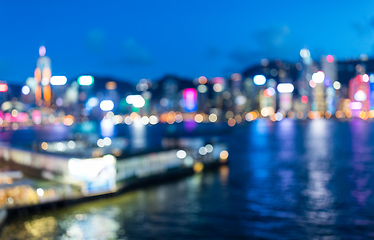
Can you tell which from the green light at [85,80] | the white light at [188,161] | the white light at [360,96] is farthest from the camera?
the white light at [360,96]

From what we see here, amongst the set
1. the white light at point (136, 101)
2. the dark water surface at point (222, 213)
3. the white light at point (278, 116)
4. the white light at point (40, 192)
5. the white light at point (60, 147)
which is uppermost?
the white light at point (136, 101)

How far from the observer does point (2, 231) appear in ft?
47.7

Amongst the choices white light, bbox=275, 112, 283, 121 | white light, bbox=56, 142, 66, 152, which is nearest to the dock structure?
white light, bbox=56, 142, 66, 152

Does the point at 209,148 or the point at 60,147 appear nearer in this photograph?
the point at 209,148

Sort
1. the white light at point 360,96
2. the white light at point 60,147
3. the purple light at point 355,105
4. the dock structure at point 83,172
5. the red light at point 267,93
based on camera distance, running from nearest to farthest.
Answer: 1. the dock structure at point 83,172
2. the white light at point 60,147
3. the purple light at point 355,105
4. the white light at point 360,96
5. the red light at point 267,93

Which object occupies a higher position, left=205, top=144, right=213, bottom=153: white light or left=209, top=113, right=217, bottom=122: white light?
left=209, top=113, right=217, bottom=122: white light

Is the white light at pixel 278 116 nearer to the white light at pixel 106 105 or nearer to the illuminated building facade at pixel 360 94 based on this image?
the illuminated building facade at pixel 360 94

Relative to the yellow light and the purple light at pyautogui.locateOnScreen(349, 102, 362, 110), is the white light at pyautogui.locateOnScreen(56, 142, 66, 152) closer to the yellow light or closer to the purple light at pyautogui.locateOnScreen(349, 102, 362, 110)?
the yellow light

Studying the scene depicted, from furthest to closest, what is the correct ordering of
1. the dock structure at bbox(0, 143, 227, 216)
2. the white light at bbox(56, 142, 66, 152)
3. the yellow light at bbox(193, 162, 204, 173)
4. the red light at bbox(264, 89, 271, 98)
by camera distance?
the red light at bbox(264, 89, 271, 98) → the white light at bbox(56, 142, 66, 152) → the yellow light at bbox(193, 162, 204, 173) → the dock structure at bbox(0, 143, 227, 216)

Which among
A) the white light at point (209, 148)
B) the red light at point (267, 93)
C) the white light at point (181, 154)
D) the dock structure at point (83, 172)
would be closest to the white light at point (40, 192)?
the dock structure at point (83, 172)

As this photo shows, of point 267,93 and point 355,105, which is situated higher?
point 267,93

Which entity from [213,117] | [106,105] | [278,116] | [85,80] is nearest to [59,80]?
[85,80]

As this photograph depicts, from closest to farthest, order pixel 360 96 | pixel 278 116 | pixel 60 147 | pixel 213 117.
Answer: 1. pixel 60 147
2. pixel 360 96
3. pixel 278 116
4. pixel 213 117

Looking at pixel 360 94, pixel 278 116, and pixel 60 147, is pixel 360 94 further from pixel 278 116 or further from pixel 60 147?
pixel 60 147
